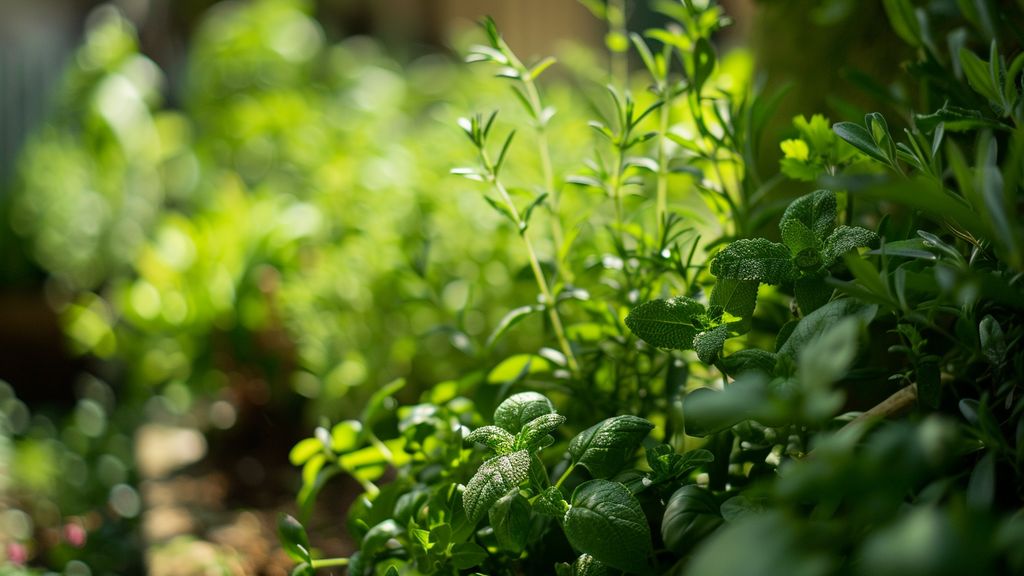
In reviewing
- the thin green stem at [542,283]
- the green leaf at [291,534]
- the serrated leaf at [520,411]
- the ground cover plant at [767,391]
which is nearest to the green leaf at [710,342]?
the ground cover plant at [767,391]

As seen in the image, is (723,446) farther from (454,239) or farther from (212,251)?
(212,251)

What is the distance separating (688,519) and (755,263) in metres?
0.15

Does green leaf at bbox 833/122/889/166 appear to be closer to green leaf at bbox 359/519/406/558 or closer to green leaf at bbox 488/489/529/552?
green leaf at bbox 488/489/529/552

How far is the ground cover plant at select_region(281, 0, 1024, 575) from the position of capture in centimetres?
28

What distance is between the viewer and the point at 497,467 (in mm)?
451

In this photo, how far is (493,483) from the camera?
446 mm

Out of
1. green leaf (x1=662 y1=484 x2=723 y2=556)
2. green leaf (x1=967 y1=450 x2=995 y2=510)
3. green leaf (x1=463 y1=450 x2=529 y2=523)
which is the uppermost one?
green leaf (x1=967 y1=450 x2=995 y2=510)

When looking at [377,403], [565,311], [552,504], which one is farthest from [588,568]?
[565,311]

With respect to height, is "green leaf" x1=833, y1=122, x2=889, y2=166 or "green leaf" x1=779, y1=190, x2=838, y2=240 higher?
"green leaf" x1=833, y1=122, x2=889, y2=166

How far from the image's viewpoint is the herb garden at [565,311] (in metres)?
0.38

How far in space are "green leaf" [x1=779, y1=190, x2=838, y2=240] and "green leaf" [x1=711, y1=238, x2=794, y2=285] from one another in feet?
0.04

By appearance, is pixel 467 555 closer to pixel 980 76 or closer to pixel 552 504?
pixel 552 504

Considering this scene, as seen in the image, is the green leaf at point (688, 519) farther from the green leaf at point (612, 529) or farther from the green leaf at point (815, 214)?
the green leaf at point (815, 214)

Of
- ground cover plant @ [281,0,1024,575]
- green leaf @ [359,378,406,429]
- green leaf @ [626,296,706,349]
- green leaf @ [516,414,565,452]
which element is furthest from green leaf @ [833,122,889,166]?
green leaf @ [359,378,406,429]
